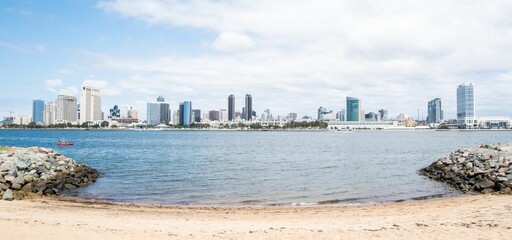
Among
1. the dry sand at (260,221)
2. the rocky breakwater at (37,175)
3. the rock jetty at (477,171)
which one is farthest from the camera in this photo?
the rock jetty at (477,171)

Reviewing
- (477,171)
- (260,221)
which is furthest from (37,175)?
(477,171)

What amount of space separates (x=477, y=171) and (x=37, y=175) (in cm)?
2971

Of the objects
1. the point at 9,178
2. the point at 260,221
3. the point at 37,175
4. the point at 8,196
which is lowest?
the point at 260,221

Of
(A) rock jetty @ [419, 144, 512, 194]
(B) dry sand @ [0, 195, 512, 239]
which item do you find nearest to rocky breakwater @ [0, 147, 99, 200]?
(B) dry sand @ [0, 195, 512, 239]

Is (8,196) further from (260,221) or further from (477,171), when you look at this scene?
(477,171)

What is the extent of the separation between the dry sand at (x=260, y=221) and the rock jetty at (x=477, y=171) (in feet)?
13.6

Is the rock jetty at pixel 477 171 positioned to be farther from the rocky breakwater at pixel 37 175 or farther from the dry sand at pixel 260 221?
the rocky breakwater at pixel 37 175

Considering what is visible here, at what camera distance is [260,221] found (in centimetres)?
1681

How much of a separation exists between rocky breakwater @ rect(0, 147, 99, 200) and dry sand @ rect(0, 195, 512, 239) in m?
3.71

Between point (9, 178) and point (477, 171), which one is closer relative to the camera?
point (9, 178)

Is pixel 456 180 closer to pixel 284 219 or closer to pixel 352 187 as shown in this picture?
pixel 352 187

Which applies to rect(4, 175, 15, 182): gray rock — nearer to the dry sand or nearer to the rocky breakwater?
the rocky breakwater

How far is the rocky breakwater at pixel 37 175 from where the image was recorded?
25.2 m

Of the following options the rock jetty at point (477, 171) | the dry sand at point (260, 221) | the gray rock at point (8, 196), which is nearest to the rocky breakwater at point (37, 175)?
the gray rock at point (8, 196)
